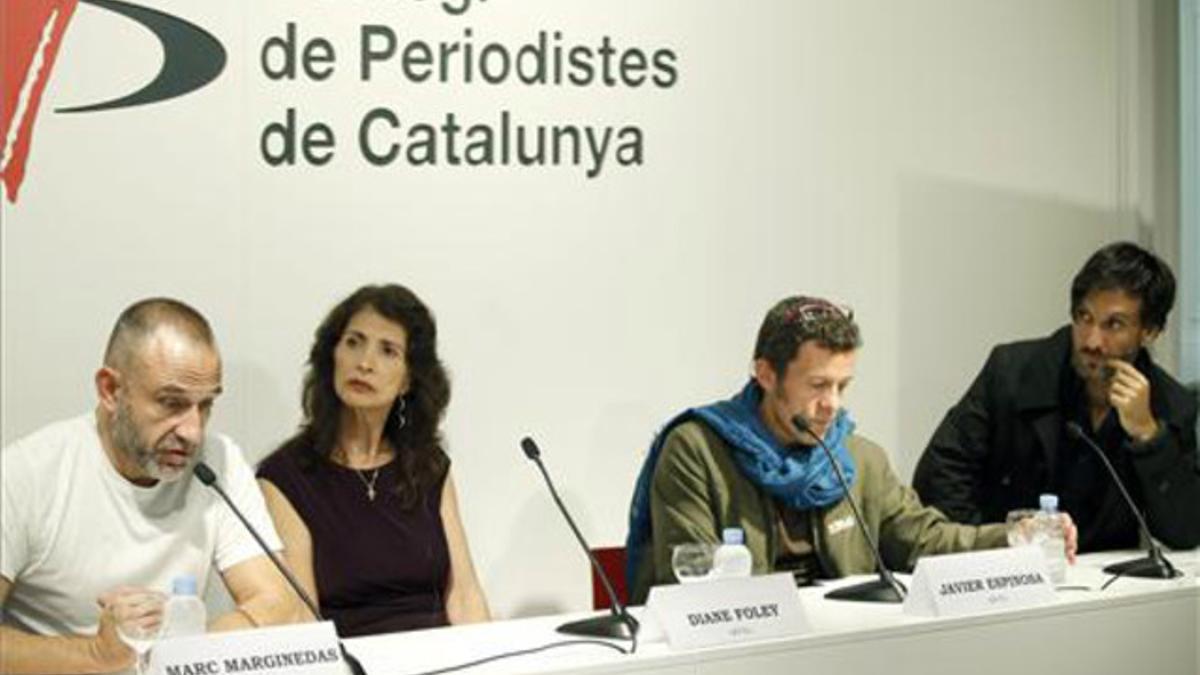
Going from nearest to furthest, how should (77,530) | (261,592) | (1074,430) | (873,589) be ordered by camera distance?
(77,530), (261,592), (873,589), (1074,430)

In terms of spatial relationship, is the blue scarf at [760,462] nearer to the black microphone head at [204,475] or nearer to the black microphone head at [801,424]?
the black microphone head at [801,424]

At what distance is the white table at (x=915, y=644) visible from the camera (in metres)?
2.63

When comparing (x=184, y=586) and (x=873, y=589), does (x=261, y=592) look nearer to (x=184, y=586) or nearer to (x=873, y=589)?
(x=184, y=586)

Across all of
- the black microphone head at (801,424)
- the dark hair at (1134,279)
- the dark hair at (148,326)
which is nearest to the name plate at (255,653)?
the dark hair at (148,326)

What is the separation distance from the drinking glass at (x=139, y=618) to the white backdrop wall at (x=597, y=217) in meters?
1.06

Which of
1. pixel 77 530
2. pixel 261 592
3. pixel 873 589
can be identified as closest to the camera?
pixel 77 530

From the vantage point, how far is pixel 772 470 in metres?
3.30

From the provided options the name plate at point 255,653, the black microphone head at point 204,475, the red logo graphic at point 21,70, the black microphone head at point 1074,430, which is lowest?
A: the name plate at point 255,653

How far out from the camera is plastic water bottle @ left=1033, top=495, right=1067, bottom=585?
3.31 m

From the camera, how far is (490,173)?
3.89 meters

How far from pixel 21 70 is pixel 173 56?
0.30 metres

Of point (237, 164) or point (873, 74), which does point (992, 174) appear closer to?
point (873, 74)

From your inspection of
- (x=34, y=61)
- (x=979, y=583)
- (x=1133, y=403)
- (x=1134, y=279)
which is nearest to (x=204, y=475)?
(x=34, y=61)

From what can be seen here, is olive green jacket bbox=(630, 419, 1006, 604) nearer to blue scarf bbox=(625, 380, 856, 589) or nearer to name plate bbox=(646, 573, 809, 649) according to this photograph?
blue scarf bbox=(625, 380, 856, 589)
